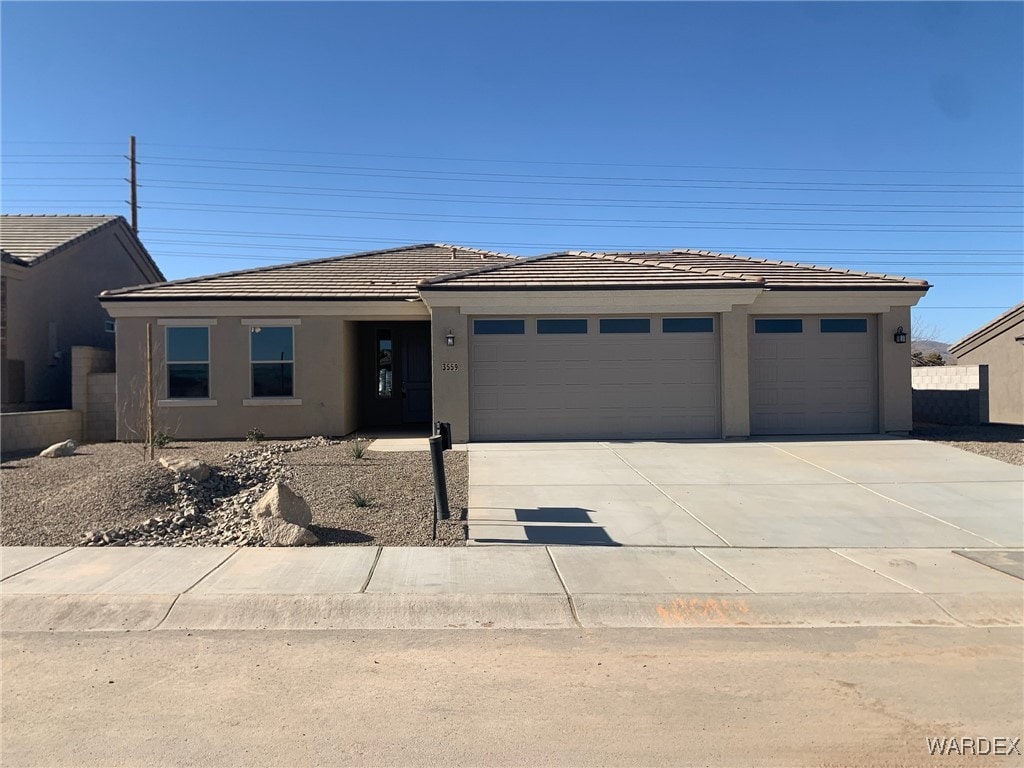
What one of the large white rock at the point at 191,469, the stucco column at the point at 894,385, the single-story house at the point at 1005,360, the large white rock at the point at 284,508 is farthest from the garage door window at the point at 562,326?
the single-story house at the point at 1005,360

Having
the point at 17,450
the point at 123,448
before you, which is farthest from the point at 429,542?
the point at 17,450

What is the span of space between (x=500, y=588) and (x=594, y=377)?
8981 mm

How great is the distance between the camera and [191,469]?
393 inches

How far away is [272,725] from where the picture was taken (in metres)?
4.06

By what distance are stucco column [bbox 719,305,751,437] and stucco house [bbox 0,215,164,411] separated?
16.3 m

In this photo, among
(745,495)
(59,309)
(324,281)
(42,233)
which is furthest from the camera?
(42,233)

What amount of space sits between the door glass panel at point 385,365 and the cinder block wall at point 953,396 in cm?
1281

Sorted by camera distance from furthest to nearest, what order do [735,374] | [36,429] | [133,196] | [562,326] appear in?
[133,196] < [562,326] < [735,374] < [36,429]

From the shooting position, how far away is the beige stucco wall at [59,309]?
17.8 meters

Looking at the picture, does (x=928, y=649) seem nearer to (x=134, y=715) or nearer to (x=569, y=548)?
(x=569, y=548)

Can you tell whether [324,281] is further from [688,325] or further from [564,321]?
[688,325]

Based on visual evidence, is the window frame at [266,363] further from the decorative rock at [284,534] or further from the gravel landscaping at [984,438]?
the gravel landscaping at [984,438]

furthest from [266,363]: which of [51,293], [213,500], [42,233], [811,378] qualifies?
[811,378]

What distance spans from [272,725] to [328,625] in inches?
61.2
